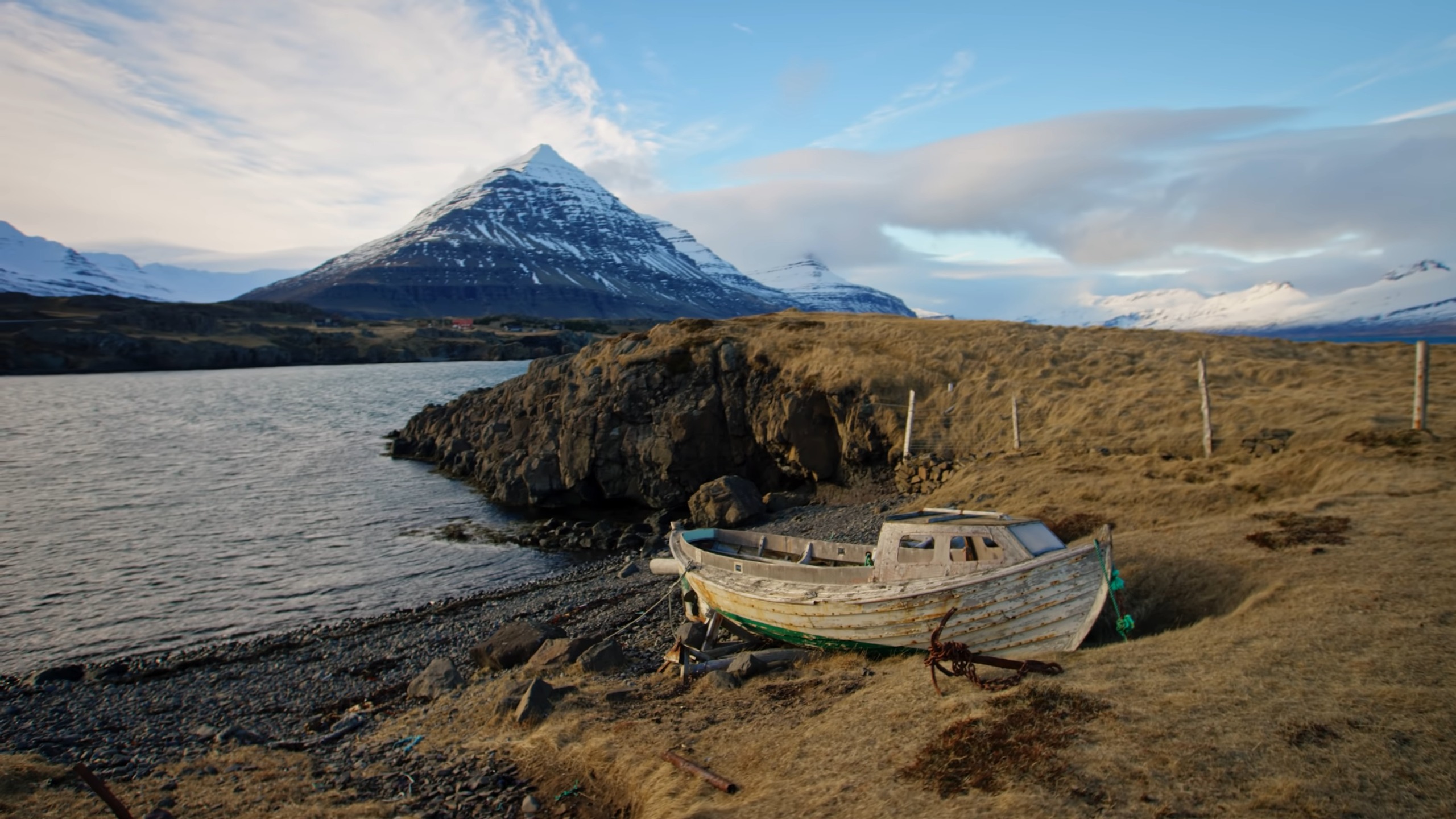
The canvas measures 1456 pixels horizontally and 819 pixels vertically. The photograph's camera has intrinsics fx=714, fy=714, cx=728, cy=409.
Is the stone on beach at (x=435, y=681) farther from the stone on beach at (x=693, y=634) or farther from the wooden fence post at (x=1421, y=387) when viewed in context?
the wooden fence post at (x=1421, y=387)

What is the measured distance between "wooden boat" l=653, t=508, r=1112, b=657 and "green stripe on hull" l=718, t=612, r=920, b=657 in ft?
0.08

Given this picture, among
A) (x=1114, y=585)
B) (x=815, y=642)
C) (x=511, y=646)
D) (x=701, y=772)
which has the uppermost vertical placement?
(x=1114, y=585)

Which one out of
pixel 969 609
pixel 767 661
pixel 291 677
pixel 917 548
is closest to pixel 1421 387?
pixel 917 548

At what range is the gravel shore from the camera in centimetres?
1645

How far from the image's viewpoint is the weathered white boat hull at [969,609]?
42.1 ft

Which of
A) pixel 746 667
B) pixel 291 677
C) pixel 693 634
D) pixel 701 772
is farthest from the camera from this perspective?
pixel 291 677

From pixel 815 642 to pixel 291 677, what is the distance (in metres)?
15.4

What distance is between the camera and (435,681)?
58.9 feet

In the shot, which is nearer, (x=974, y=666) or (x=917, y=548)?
(x=974, y=666)

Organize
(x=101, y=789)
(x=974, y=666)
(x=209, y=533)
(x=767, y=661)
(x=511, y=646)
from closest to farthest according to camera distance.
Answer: (x=101, y=789), (x=974, y=666), (x=767, y=661), (x=511, y=646), (x=209, y=533)

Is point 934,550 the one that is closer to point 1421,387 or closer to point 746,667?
point 746,667

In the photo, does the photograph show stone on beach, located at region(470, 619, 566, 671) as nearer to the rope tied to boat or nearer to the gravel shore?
the gravel shore

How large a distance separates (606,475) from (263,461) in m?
32.0

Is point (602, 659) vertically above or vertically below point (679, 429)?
below
